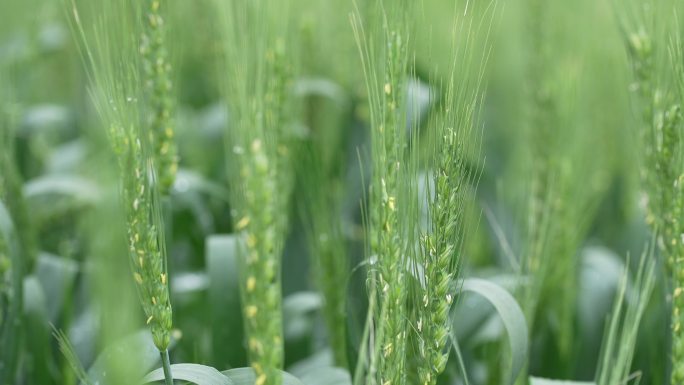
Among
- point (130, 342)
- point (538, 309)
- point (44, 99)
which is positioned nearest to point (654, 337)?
point (538, 309)

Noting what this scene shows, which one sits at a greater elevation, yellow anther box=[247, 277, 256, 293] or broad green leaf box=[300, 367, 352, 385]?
yellow anther box=[247, 277, 256, 293]

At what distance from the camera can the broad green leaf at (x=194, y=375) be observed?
1124 millimetres

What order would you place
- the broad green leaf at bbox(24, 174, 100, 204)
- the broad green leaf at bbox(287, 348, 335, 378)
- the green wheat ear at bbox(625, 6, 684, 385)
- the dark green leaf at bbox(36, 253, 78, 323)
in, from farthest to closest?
the broad green leaf at bbox(24, 174, 100, 204) < the dark green leaf at bbox(36, 253, 78, 323) < the broad green leaf at bbox(287, 348, 335, 378) < the green wheat ear at bbox(625, 6, 684, 385)

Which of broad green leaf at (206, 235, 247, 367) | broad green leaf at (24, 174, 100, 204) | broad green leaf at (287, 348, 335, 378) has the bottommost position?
broad green leaf at (287, 348, 335, 378)

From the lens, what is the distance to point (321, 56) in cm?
256

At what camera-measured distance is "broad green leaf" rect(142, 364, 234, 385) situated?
3.69 ft

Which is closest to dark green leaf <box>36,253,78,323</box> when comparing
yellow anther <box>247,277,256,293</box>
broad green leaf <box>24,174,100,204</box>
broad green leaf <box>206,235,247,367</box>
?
broad green leaf <box>24,174,100,204</box>

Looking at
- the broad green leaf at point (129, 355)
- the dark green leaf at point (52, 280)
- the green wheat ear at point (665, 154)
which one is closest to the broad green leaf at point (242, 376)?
the broad green leaf at point (129, 355)

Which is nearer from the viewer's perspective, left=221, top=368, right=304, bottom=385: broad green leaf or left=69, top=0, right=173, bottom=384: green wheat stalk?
left=69, top=0, right=173, bottom=384: green wheat stalk

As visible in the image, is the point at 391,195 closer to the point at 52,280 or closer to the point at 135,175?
the point at 135,175

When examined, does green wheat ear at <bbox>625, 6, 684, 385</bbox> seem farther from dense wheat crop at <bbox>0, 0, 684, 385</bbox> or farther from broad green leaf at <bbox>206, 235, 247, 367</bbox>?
broad green leaf at <bbox>206, 235, 247, 367</bbox>

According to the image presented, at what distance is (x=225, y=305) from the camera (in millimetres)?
1574

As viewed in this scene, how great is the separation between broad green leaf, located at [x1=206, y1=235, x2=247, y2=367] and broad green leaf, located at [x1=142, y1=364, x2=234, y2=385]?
0.38 m

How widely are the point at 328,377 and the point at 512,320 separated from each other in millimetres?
322
